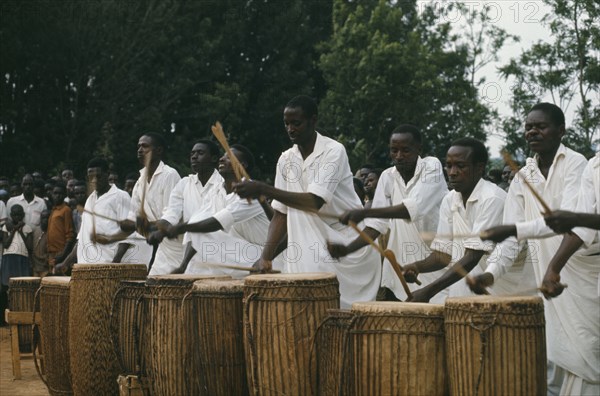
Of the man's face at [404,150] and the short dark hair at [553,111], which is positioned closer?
the short dark hair at [553,111]

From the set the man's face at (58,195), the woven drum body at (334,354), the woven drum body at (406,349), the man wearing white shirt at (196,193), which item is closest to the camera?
the woven drum body at (406,349)

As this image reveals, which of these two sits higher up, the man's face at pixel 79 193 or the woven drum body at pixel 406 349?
the man's face at pixel 79 193

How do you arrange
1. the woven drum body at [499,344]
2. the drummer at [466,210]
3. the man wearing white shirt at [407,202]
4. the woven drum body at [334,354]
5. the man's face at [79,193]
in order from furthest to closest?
the man's face at [79,193], the man wearing white shirt at [407,202], the drummer at [466,210], the woven drum body at [334,354], the woven drum body at [499,344]

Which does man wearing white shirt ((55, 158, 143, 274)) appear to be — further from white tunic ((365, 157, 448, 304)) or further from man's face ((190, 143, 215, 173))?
white tunic ((365, 157, 448, 304))

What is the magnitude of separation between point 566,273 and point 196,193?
3924mm

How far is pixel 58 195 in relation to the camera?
14.0 meters

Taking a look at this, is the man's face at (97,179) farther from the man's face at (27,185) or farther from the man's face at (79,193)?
the man's face at (27,185)

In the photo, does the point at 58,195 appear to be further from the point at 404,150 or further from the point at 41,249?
the point at 404,150

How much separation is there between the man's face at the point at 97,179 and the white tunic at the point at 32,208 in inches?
229

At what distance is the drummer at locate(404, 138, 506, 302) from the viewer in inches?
242

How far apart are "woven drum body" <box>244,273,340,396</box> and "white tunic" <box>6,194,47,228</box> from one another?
10.1 m

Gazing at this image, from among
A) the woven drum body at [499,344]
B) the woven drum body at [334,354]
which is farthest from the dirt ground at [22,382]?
the woven drum body at [499,344]

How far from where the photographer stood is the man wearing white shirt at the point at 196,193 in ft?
27.8

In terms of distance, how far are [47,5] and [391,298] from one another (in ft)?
55.4
